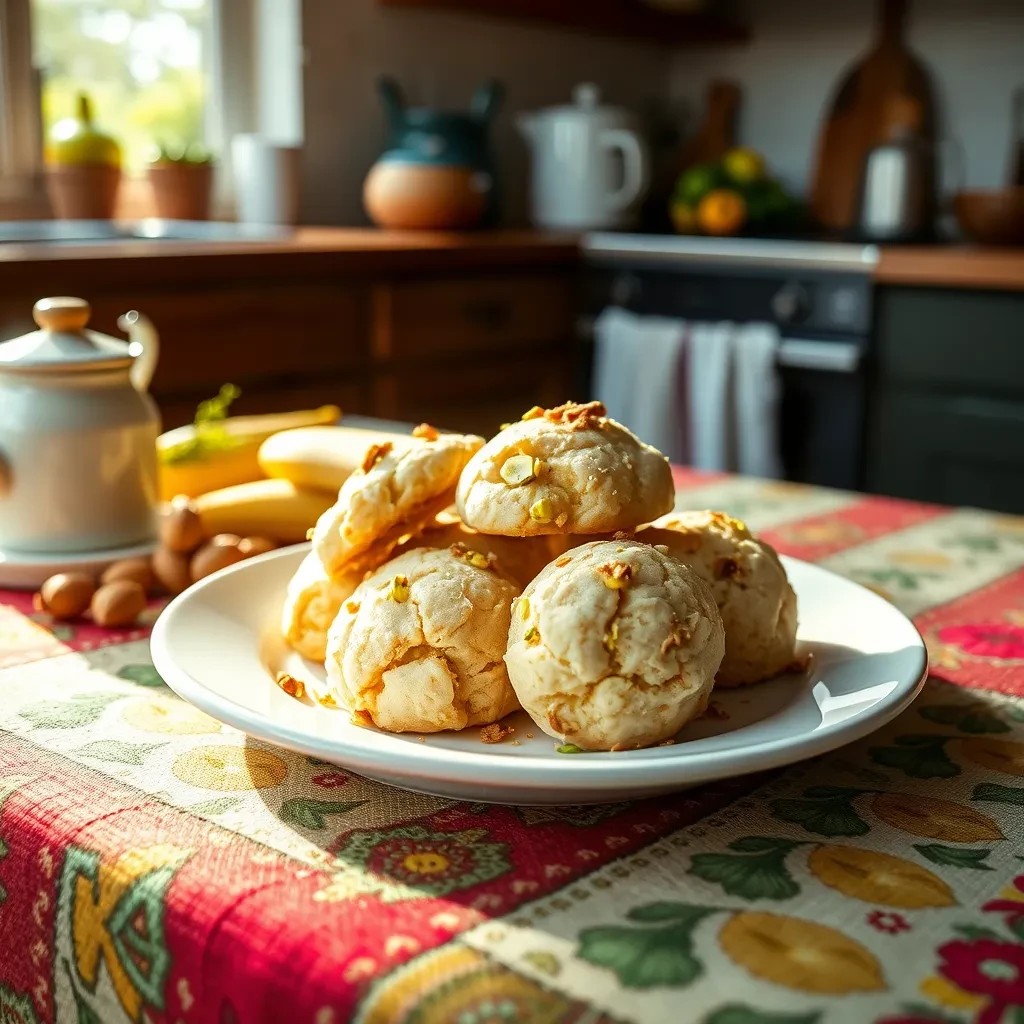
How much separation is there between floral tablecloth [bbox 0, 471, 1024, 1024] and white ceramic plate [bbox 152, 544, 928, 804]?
0.03 m

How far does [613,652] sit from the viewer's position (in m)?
0.57

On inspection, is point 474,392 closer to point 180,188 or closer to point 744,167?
point 180,188

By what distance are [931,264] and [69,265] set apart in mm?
1532

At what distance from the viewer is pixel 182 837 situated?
1.83ft

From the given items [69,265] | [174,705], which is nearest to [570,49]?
[69,265]

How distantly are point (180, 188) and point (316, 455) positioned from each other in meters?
1.87

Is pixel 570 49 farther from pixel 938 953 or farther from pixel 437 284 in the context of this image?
pixel 938 953

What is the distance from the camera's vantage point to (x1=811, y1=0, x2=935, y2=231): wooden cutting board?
319 cm

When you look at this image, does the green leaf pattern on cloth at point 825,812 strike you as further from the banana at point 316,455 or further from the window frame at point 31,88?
the window frame at point 31,88

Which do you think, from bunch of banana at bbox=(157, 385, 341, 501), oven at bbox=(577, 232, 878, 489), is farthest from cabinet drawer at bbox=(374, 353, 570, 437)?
bunch of banana at bbox=(157, 385, 341, 501)

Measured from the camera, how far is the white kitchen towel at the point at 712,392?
106 inches

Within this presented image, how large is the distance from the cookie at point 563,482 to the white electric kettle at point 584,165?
2483mm

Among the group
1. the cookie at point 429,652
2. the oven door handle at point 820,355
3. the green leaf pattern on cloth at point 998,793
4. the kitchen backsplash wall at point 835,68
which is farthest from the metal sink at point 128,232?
the green leaf pattern on cloth at point 998,793

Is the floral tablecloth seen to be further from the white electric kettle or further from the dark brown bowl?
the white electric kettle
